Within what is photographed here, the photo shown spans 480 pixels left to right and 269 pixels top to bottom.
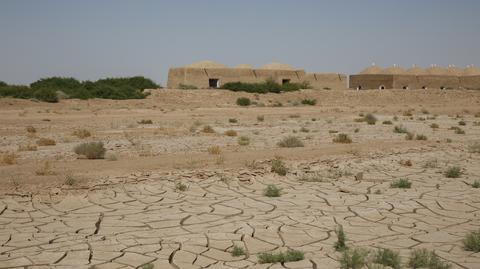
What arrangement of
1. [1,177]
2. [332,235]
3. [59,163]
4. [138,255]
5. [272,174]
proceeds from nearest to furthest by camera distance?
[138,255], [332,235], [1,177], [272,174], [59,163]

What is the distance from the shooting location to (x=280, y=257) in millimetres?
5914

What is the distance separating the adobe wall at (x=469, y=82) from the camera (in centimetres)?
5450

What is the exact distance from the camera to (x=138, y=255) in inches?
242

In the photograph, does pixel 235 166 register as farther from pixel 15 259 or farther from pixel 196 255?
pixel 15 259

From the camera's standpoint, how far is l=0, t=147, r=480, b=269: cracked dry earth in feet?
20.1

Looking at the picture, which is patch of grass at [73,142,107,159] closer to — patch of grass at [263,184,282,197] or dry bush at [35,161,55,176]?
dry bush at [35,161,55,176]

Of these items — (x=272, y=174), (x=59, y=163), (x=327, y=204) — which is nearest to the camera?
(x=327, y=204)

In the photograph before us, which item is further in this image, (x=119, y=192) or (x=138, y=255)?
(x=119, y=192)

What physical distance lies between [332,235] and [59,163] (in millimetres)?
6881

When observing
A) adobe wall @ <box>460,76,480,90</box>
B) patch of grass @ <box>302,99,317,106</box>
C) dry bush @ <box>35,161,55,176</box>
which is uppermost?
adobe wall @ <box>460,76,480,90</box>

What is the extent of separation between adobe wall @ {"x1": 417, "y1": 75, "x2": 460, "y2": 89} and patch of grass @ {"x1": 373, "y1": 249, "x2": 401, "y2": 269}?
49594 millimetres

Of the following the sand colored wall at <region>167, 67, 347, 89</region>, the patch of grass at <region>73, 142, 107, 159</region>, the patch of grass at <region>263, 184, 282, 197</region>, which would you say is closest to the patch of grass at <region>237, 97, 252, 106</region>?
the sand colored wall at <region>167, 67, 347, 89</region>

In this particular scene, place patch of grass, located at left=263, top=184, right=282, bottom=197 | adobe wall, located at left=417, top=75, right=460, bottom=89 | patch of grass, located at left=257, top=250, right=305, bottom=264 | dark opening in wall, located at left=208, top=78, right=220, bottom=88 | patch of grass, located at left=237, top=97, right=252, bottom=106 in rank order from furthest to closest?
adobe wall, located at left=417, top=75, right=460, bottom=89 → dark opening in wall, located at left=208, top=78, right=220, bottom=88 → patch of grass, located at left=237, top=97, right=252, bottom=106 → patch of grass, located at left=263, top=184, right=282, bottom=197 → patch of grass, located at left=257, top=250, right=305, bottom=264

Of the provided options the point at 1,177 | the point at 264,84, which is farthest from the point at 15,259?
the point at 264,84
